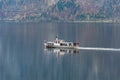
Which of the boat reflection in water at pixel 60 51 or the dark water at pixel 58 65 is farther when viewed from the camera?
the boat reflection in water at pixel 60 51

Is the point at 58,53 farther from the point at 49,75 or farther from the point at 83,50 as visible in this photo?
the point at 49,75

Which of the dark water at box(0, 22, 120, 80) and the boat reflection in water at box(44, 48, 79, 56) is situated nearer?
the dark water at box(0, 22, 120, 80)

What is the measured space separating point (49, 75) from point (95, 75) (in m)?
12.5

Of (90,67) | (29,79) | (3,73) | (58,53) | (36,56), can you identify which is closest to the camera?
(29,79)

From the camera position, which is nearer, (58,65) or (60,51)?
(58,65)

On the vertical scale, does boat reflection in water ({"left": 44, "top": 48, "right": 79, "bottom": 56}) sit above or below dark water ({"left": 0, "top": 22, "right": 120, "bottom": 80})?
below

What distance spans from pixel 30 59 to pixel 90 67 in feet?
84.8

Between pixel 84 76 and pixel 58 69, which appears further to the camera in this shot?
pixel 58 69

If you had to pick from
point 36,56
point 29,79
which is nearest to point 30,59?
point 36,56

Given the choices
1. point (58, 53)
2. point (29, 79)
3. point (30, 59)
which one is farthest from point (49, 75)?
point (58, 53)

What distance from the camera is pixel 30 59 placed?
460ft

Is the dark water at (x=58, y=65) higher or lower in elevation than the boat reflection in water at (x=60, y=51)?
higher

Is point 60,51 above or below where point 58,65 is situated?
below

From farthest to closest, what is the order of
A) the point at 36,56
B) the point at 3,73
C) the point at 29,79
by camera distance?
the point at 36,56 → the point at 3,73 → the point at 29,79
